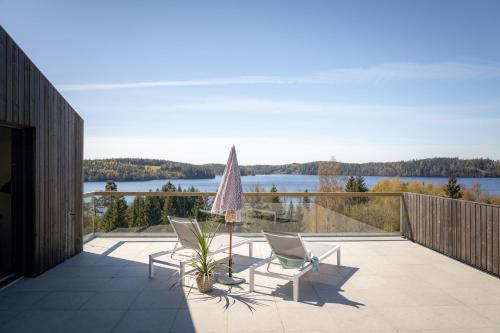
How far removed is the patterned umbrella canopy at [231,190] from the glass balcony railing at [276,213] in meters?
3.17

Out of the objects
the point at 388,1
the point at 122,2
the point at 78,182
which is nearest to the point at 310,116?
the point at 388,1

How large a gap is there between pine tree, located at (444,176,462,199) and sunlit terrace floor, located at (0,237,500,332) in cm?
3982

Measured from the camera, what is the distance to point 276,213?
27.0 feet

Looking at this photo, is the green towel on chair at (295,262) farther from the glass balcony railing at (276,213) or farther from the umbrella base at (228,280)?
the glass balcony railing at (276,213)

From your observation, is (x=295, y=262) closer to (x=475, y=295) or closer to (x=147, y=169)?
(x=475, y=295)

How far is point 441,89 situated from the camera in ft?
38.6

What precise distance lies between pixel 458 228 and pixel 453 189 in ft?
133

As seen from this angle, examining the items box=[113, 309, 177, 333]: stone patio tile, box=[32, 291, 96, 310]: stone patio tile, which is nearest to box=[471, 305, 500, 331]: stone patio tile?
box=[113, 309, 177, 333]: stone patio tile

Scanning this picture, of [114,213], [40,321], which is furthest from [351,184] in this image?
[40,321]

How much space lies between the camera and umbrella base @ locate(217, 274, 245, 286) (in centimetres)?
480

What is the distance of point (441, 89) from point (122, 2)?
33.0ft

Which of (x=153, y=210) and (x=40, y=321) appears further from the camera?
(x=153, y=210)

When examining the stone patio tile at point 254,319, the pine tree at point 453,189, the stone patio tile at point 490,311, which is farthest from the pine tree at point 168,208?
the pine tree at point 453,189

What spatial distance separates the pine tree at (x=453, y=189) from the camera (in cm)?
4053
